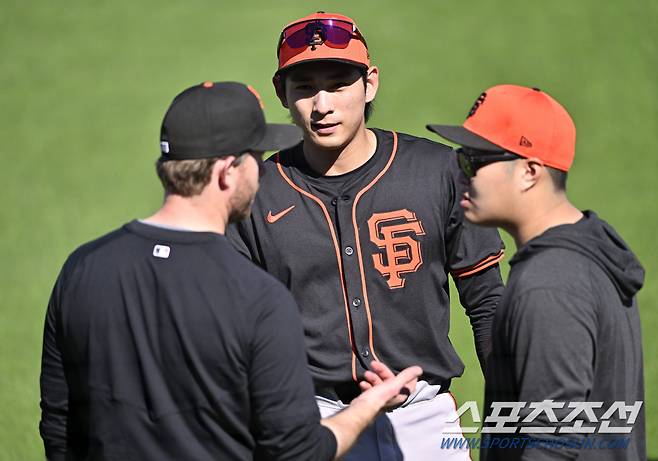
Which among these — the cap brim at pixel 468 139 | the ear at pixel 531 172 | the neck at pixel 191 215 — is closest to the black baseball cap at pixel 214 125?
the neck at pixel 191 215

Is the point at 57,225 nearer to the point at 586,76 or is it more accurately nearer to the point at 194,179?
the point at 586,76

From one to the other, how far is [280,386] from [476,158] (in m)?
0.93

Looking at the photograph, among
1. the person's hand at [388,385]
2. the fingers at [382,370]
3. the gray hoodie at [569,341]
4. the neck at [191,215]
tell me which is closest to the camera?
the gray hoodie at [569,341]

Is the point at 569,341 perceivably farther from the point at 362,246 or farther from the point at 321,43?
the point at 321,43

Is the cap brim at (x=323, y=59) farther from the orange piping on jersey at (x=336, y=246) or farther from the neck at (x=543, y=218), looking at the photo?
the neck at (x=543, y=218)

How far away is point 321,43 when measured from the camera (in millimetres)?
3865

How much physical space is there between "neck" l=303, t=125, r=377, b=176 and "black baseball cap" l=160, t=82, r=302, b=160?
38.6 inches

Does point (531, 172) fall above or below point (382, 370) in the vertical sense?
above

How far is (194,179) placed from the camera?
9.15 feet

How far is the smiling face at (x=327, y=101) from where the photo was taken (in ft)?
12.6

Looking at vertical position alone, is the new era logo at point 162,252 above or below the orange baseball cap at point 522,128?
below

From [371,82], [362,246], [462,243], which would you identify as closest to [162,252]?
[362,246]

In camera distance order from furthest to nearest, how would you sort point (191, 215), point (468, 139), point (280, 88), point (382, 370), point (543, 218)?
1. point (280, 88)
2. point (382, 370)
3. point (468, 139)
4. point (543, 218)
5. point (191, 215)

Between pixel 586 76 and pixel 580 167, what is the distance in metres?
1.23
